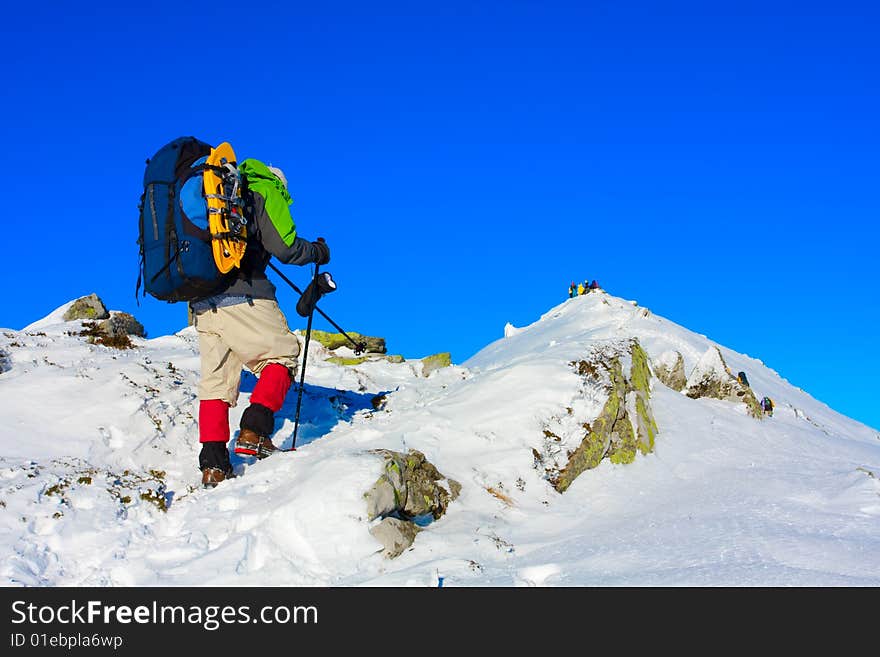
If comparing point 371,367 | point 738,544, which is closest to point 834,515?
point 738,544

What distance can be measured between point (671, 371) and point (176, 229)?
30.0 ft

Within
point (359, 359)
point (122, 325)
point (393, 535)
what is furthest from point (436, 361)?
point (393, 535)

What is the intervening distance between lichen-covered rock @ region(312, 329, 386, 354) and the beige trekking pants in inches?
545

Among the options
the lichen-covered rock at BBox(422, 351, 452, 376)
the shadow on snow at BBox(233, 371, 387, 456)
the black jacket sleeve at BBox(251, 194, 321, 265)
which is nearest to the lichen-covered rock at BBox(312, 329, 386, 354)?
the lichen-covered rock at BBox(422, 351, 452, 376)

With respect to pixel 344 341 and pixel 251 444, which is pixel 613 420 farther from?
pixel 344 341

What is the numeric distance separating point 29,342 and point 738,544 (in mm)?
11900

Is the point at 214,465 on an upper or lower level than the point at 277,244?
lower

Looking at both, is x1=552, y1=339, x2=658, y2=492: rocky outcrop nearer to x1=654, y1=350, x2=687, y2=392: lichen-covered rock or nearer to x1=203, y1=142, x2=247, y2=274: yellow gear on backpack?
x1=654, y1=350, x2=687, y2=392: lichen-covered rock

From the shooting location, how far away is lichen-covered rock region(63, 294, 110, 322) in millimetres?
20095

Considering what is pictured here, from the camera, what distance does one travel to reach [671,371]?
13.2 meters

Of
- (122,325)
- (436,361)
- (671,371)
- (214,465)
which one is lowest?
(214,465)

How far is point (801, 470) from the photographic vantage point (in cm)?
890

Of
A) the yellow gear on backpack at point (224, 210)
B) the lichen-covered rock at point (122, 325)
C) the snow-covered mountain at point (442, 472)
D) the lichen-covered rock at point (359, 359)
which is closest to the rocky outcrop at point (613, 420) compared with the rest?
the snow-covered mountain at point (442, 472)

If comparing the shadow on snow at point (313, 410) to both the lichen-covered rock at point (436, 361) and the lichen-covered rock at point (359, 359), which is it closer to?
the lichen-covered rock at point (436, 361)
